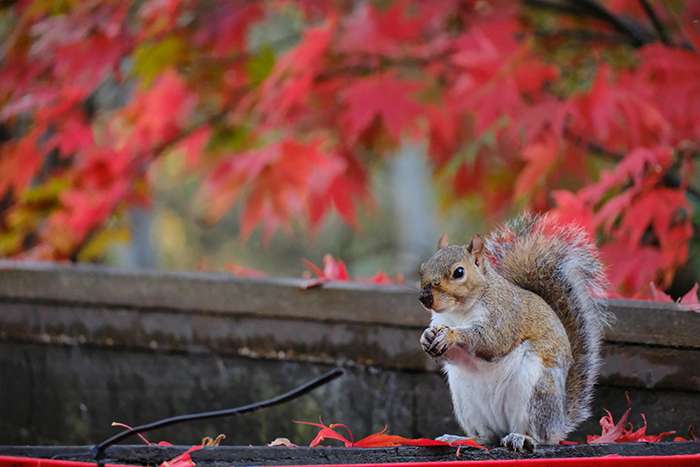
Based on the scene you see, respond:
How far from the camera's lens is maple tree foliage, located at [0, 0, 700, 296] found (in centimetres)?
227

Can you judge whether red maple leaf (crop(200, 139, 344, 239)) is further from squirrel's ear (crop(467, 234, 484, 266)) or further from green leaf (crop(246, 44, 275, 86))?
squirrel's ear (crop(467, 234, 484, 266))

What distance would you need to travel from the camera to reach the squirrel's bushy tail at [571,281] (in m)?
1.52

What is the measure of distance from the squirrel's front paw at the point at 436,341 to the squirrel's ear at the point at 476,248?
0.18 m

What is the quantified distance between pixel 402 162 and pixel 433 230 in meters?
0.60

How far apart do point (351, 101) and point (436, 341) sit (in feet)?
4.21

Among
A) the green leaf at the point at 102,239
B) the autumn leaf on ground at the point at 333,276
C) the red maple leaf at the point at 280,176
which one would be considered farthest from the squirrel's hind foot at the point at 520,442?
the green leaf at the point at 102,239

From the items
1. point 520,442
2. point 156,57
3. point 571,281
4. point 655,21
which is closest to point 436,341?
point 520,442

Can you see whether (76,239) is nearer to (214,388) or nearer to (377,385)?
(214,388)

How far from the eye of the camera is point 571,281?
1.58 m

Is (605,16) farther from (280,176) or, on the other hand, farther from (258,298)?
(258,298)

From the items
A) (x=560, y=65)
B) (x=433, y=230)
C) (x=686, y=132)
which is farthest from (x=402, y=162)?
(x=686, y=132)

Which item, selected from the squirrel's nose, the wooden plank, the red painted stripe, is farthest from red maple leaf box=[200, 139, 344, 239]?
the red painted stripe

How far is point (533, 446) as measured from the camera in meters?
1.37

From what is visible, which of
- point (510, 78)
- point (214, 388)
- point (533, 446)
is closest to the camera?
point (533, 446)
